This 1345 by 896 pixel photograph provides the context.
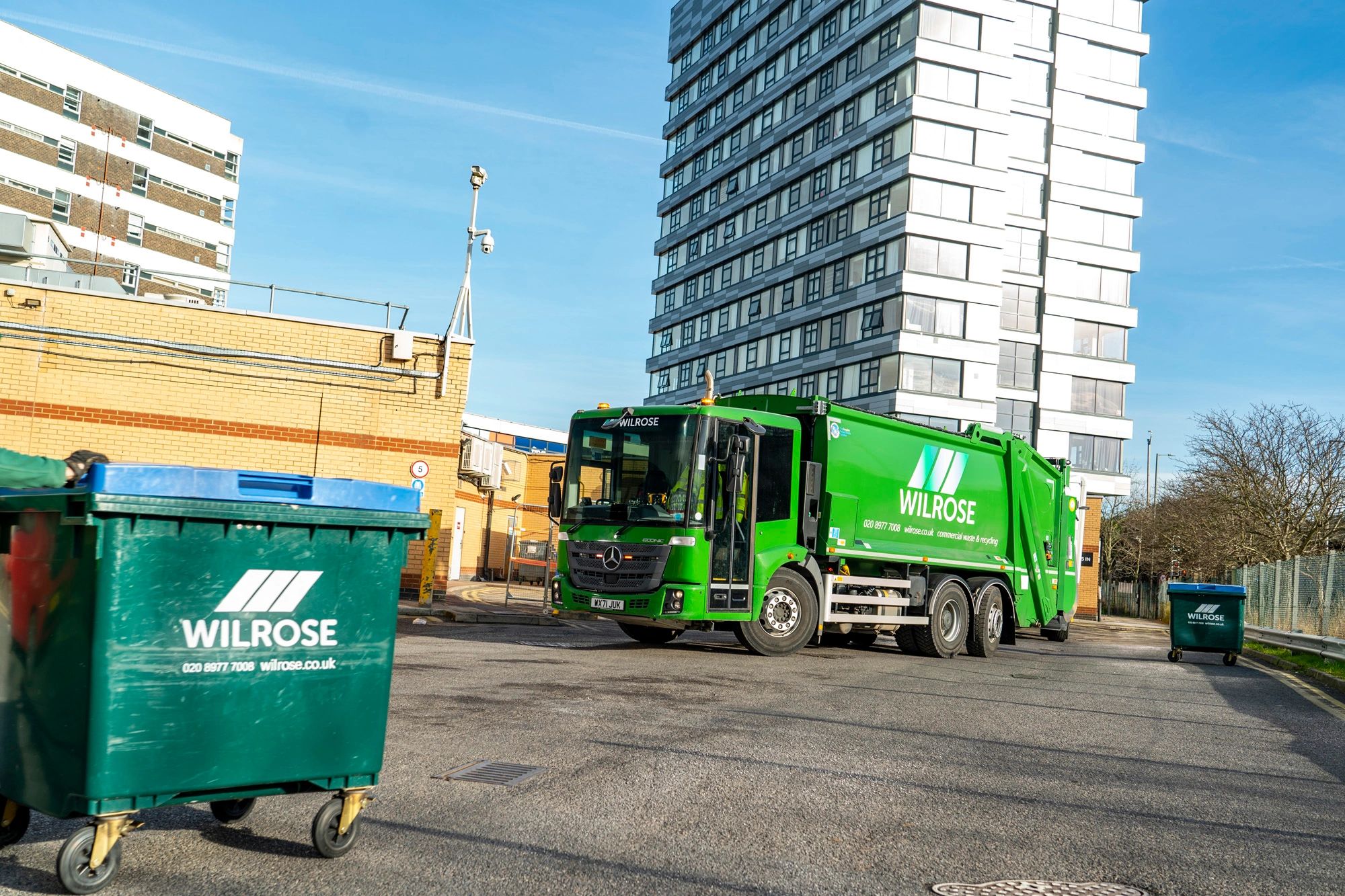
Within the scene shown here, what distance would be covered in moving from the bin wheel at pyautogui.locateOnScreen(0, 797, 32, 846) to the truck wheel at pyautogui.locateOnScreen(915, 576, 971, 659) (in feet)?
44.2

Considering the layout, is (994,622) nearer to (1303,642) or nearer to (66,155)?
(1303,642)

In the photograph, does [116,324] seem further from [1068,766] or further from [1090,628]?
[1090,628]

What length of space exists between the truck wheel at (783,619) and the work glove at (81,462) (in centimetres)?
964

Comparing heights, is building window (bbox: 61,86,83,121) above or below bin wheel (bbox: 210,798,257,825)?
above

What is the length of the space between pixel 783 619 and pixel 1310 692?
6.32m

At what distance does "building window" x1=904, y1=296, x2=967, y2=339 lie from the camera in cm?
5344

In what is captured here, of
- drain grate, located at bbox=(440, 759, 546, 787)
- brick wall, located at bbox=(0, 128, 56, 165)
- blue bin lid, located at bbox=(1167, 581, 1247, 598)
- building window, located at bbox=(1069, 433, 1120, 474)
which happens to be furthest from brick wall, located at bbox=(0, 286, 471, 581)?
building window, located at bbox=(1069, 433, 1120, 474)

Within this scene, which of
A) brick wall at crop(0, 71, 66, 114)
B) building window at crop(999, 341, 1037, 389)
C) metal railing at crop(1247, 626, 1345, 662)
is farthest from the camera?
building window at crop(999, 341, 1037, 389)

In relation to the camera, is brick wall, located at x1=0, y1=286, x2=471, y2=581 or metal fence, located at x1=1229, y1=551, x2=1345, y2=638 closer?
brick wall, located at x1=0, y1=286, x2=471, y2=581

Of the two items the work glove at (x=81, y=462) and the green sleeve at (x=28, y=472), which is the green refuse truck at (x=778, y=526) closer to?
the work glove at (x=81, y=462)

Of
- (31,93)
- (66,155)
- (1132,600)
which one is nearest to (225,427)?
(31,93)

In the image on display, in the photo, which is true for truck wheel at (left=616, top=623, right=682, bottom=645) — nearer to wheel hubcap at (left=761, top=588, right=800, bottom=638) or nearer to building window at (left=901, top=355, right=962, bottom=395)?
wheel hubcap at (left=761, top=588, right=800, bottom=638)

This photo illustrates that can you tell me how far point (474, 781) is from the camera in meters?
5.99

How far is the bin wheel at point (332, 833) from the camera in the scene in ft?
14.9
